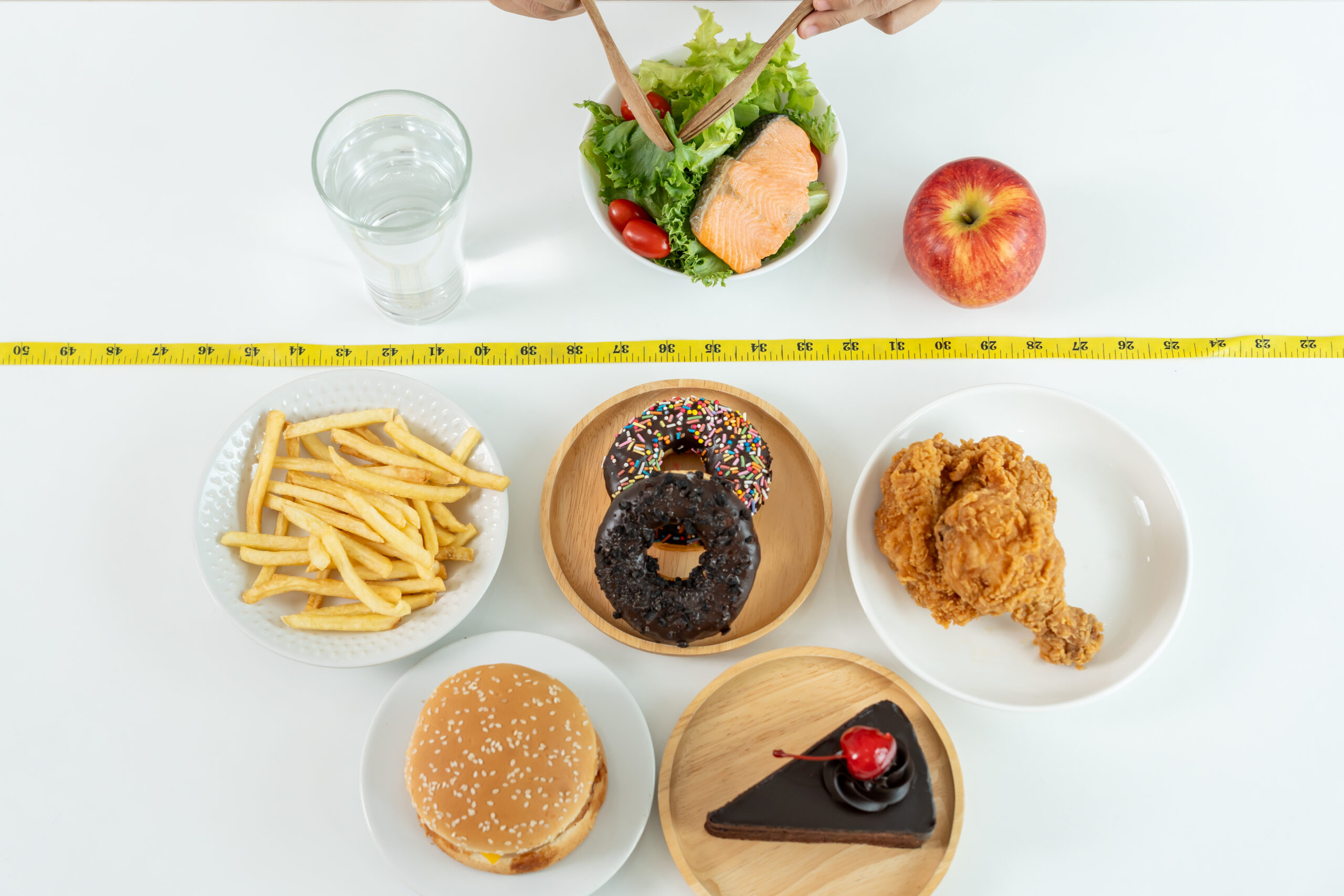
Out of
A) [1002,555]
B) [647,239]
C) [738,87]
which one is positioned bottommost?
[1002,555]

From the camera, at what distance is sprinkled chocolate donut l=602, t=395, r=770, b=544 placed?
308cm

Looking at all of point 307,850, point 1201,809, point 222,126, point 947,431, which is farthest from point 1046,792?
point 222,126

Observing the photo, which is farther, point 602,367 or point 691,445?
point 602,367

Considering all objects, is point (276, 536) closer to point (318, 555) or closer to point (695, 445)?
point (318, 555)

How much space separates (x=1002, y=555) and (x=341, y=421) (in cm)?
227

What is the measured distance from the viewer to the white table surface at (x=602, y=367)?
3090 mm

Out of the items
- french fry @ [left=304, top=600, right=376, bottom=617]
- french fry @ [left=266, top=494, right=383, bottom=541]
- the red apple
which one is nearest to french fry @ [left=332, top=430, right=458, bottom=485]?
french fry @ [left=266, top=494, right=383, bottom=541]

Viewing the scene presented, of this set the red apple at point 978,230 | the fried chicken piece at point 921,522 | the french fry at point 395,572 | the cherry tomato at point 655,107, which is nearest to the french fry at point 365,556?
the french fry at point 395,572

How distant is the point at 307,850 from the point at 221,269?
7.61 feet

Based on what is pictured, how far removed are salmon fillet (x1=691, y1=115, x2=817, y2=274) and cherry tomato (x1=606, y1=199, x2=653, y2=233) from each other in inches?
9.1

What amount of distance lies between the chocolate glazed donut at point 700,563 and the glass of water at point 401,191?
119cm

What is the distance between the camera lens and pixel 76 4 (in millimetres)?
3969

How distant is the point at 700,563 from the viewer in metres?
2.96

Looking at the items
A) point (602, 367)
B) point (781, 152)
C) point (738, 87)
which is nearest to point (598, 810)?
point (602, 367)
